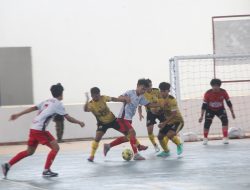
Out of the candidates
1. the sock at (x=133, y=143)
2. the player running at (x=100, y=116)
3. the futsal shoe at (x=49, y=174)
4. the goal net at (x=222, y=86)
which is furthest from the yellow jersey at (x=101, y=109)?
the goal net at (x=222, y=86)

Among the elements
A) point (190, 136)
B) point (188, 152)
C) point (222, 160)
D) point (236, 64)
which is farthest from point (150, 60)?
point (222, 160)

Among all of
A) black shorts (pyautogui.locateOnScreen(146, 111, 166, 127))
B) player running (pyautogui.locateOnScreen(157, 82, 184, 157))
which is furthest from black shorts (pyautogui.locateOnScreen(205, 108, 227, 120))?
player running (pyautogui.locateOnScreen(157, 82, 184, 157))

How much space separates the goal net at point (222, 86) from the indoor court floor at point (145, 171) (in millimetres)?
5218

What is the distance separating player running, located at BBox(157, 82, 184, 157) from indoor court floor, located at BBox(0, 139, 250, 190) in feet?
0.91

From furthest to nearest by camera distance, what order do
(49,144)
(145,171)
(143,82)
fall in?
1. (143,82)
2. (145,171)
3. (49,144)

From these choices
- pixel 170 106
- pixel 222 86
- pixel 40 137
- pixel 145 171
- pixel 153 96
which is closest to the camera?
pixel 40 137

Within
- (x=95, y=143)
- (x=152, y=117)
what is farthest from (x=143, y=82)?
(x=152, y=117)

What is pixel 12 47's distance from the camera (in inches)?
1048

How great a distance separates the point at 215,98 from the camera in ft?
70.4

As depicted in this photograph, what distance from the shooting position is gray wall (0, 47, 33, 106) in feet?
86.2

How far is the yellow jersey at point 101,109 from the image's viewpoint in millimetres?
17547

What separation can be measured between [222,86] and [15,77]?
21.9 feet

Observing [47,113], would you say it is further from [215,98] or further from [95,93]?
[215,98]

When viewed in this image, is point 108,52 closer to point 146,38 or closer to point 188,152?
point 146,38
